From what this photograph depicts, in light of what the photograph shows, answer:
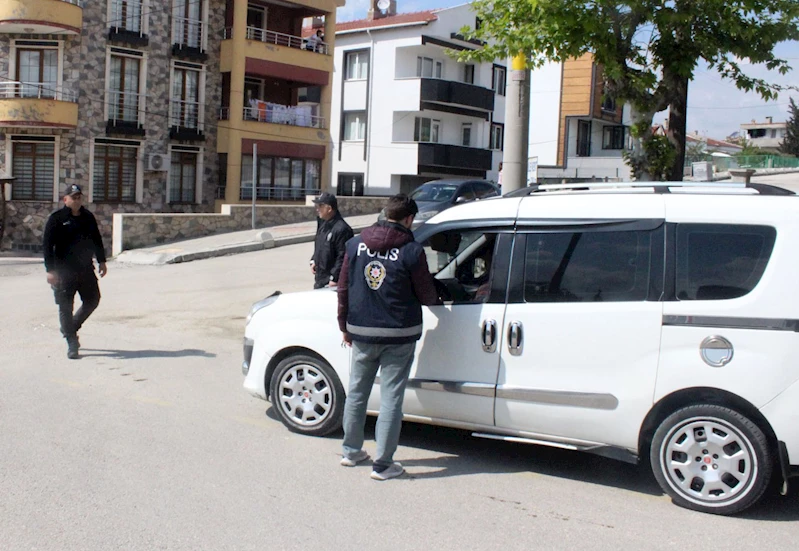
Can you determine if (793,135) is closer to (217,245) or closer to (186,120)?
(186,120)

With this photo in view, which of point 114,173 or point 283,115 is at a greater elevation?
point 283,115

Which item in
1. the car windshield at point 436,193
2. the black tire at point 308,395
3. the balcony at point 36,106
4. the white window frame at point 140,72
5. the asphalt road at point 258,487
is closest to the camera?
the asphalt road at point 258,487

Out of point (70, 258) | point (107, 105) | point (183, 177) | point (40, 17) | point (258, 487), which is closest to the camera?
point (258, 487)

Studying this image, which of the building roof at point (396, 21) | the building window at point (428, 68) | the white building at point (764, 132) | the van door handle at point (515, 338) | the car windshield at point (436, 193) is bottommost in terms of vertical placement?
the van door handle at point (515, 338)

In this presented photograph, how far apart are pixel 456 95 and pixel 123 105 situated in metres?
18.4

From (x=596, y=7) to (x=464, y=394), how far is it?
16.2 ft

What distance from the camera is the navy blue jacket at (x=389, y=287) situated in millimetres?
5562

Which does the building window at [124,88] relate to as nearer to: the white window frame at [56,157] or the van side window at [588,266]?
the white window frame at [56,157]

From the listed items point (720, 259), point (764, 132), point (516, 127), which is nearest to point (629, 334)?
point (720, 259)

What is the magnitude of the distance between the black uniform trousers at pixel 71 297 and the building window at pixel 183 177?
2289 centimetres

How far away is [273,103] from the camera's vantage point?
3462 cm

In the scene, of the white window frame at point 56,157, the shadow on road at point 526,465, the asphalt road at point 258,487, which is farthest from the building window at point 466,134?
the shadow on road at point 526,465

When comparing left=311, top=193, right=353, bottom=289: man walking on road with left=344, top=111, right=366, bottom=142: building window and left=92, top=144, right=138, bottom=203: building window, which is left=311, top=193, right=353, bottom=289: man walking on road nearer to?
left=92, top=144, right=138, bottom=203: building window

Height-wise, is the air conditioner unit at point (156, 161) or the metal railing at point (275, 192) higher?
the air conditioner unit at point (156, 161)
